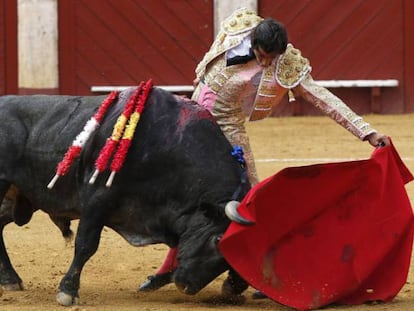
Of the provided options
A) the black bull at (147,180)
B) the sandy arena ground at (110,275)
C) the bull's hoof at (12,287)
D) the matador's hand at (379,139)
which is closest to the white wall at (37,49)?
the sandy arena ground at (110,275)

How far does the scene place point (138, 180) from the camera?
5.46 metres

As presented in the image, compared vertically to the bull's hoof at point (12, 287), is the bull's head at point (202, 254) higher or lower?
higher

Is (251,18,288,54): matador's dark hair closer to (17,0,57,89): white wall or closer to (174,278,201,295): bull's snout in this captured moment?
(174,278,201,295): bull's snout

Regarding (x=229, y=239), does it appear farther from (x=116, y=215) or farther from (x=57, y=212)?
(x=57, y=212)

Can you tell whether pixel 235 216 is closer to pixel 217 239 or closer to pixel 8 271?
pixel 217 239

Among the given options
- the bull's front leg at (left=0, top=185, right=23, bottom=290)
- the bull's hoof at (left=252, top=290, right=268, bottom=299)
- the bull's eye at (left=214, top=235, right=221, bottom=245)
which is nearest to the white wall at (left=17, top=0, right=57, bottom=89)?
the bull's front leg at (left=0, top=185, right=23, bottom=290)

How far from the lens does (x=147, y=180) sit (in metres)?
5.46

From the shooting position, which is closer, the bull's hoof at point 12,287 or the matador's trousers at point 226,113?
the matador's trousers at point 226,113

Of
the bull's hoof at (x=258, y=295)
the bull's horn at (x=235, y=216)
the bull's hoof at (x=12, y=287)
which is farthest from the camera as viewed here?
the bull's hoof at (x=12, y=287)

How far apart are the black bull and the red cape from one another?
13cm

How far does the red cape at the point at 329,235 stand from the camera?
17.3ft

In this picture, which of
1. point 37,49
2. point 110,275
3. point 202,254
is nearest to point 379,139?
point 202,254

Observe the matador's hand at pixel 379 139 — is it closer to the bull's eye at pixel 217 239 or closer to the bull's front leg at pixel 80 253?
the bull's eye at pixel 217 239

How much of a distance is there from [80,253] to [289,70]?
3.82 ft
